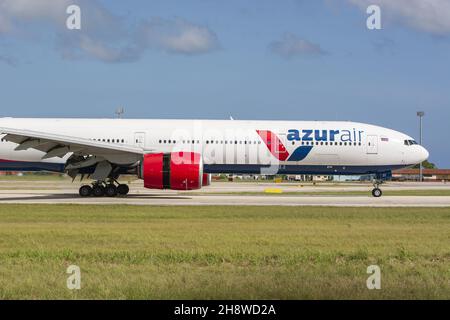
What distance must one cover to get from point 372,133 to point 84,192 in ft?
48.6

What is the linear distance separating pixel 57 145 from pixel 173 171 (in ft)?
18.7

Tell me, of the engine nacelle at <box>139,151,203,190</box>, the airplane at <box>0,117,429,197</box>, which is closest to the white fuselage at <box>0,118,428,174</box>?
the airplane at <box>0,117,429,197</box>

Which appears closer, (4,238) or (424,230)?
(4,238)

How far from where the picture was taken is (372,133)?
1208 inches

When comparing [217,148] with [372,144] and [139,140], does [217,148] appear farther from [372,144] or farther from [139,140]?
[372,144]

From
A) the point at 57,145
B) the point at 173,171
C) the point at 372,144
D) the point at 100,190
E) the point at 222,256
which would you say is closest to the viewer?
the point at 222,256

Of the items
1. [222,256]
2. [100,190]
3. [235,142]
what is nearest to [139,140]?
[100,190]

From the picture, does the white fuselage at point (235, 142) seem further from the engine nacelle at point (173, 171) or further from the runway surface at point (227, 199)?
the engine nacelle at point (173, 171)

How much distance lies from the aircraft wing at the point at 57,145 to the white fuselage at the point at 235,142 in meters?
1.63

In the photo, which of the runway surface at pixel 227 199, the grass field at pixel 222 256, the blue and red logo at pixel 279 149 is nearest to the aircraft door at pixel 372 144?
the runway surface at pixel 227 199

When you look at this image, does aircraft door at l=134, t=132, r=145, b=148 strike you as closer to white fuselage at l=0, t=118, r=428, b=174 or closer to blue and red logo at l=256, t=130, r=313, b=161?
white fuselage at l=0, t=118, r=428, b=174

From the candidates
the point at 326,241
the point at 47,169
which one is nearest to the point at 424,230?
the point at 326,241

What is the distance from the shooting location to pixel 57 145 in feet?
88.7
